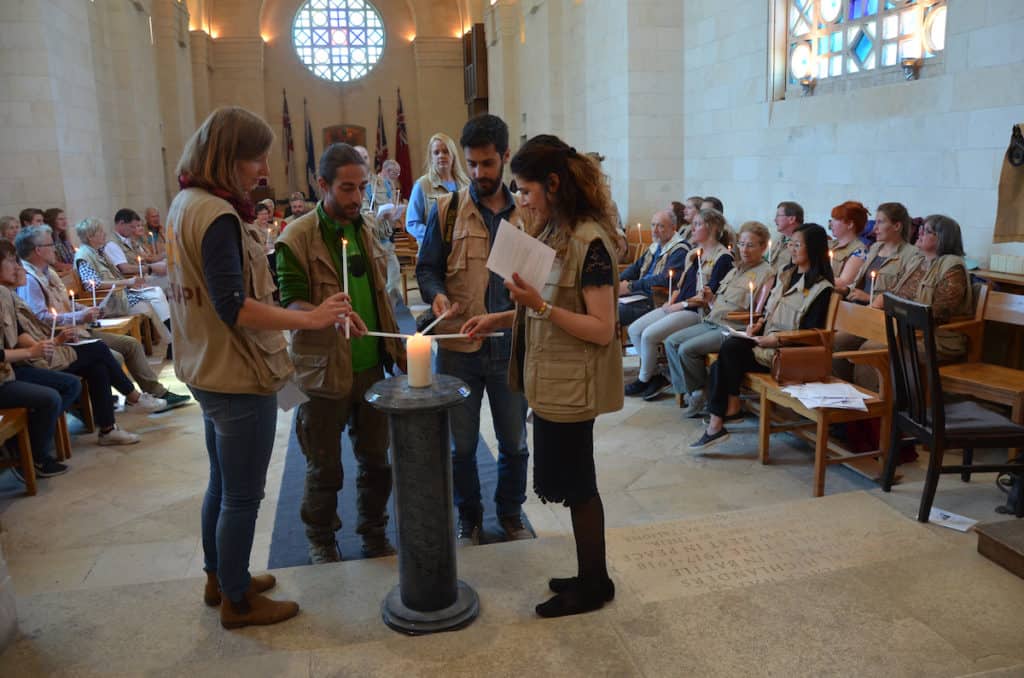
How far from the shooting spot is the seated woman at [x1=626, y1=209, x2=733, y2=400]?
5113 mm

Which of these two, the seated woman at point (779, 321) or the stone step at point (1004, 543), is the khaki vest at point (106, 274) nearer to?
the seated woman at point (779, 321)

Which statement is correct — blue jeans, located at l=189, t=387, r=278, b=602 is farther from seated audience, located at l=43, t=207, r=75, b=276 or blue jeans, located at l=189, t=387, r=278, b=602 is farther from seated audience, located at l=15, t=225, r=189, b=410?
seated audience, located at l=43, t=207, r=75, b=276

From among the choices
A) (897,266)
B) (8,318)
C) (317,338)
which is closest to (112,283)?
(8,318)

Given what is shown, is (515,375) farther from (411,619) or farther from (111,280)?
(111,280)

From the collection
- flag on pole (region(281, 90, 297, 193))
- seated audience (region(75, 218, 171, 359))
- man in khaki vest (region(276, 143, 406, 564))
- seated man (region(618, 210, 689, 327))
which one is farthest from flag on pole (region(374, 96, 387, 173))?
man in khaki vest (region(276, 143, 406, 564))

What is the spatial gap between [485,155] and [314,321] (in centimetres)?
89

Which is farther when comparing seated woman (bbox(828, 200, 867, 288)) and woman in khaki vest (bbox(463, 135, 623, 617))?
seated woman (bbox(828, 200, 867, 288))

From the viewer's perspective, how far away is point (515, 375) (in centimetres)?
240

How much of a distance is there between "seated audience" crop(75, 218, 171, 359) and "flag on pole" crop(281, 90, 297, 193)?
474 inches

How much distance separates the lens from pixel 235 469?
7.11ft

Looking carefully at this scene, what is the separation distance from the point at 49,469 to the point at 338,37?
1629 cm

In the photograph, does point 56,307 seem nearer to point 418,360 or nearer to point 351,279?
point 351,279

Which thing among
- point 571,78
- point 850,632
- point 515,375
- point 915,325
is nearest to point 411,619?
point 515,375

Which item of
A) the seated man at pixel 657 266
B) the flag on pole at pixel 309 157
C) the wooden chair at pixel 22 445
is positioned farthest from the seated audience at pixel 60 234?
the flag on pole at pixel 309 157
